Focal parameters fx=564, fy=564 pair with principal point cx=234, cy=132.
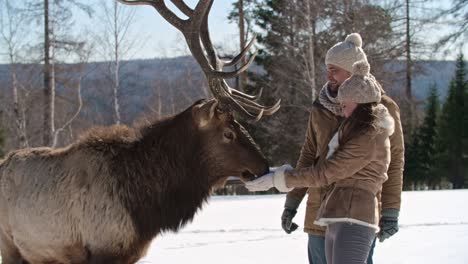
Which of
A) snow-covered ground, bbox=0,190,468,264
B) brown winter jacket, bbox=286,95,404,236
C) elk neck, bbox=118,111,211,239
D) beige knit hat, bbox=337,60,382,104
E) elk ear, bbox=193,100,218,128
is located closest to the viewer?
beige knit hat, bbox=337,60,382,104

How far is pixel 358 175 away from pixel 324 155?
0.46 m

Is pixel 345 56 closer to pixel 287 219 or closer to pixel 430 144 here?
pixel 287 219

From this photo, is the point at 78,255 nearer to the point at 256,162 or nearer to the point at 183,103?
the point at 256,162

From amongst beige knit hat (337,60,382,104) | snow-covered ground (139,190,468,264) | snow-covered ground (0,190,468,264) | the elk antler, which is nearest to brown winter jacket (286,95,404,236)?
beige knit hat (337,60,382,104)

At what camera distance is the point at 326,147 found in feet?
13.7

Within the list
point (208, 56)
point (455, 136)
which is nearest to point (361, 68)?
point (208, 56)

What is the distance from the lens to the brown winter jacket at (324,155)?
403 centimetres

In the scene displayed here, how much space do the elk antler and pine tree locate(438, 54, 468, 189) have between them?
2578 cm

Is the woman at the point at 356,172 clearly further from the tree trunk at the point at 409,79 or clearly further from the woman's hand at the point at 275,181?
the tree trunk at the point at 409,79

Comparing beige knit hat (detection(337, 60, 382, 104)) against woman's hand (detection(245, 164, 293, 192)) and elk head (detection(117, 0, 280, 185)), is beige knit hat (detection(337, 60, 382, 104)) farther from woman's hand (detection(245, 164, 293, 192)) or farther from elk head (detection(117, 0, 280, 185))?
elk head (detection(117, 0, 280, 185))

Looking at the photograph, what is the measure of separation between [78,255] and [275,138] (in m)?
→ 21.8

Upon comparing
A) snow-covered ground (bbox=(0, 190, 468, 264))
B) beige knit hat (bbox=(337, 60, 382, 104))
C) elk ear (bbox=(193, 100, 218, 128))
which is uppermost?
beige knit hat (bbox=(337, 60, 382, 104))

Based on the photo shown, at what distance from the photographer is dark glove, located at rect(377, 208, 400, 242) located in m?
3.91

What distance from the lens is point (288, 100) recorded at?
24828mm
